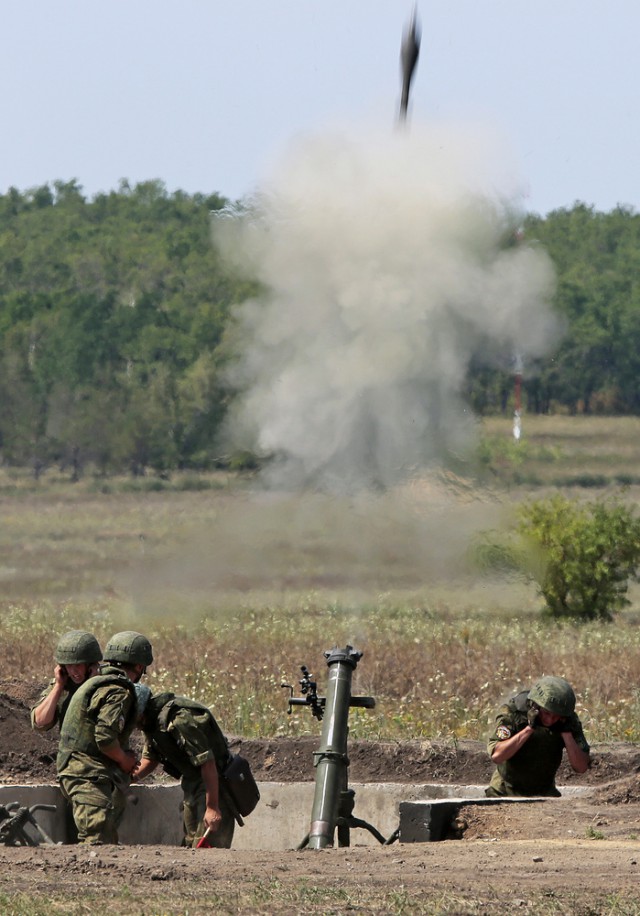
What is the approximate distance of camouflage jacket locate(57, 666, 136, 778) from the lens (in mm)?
10422

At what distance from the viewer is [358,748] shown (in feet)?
49.9

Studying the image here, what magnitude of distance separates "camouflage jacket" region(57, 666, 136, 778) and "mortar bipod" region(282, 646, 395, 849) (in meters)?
1.23

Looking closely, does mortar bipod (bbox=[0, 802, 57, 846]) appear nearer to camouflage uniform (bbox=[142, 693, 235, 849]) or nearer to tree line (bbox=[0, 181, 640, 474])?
camouflage uniform (bbox=[142, 693, 235, 849])

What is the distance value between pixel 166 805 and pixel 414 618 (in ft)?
38.0

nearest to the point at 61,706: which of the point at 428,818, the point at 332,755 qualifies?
the point at 332,755

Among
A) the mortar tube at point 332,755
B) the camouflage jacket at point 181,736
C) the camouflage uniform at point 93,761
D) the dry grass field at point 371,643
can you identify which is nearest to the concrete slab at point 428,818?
the dry grass field at point 371,643

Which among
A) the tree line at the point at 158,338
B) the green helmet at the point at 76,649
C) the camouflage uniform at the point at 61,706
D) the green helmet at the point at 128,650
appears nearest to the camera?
the green helmet at the point at 128,650

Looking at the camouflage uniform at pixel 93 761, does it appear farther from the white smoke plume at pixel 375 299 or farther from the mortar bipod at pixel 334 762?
the white smoke plume at pixel 375 299

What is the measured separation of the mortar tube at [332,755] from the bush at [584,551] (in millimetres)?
17099

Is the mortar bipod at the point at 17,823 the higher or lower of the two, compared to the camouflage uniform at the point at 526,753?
lower

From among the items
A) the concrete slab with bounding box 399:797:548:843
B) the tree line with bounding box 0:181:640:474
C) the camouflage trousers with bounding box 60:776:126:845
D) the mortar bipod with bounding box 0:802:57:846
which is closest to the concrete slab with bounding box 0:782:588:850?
the mortar bipod with bounding box 0:802:57:846

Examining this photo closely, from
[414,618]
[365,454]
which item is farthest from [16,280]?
[365,454]

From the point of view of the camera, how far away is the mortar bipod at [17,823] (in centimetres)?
1125

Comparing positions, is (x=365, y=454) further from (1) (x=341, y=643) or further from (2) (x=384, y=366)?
(1) (x=341, y=643)
